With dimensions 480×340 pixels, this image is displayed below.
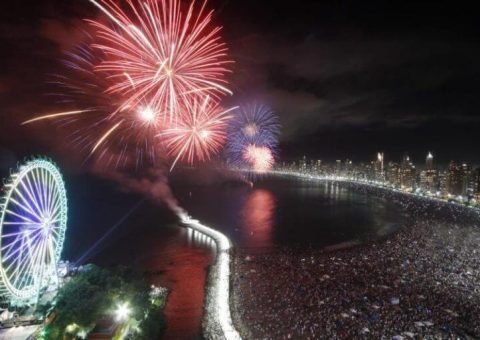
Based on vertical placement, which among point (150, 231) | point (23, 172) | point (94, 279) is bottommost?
point (150, 231)

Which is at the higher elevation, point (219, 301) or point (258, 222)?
point (219, 301)

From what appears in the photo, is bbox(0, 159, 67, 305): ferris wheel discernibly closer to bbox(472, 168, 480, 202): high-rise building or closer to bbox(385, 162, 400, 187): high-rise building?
bbox(472, 168, 480, 202): high-rise building

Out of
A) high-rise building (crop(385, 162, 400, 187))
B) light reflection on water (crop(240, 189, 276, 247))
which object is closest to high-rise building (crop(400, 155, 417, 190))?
high-rise building (crop(385, 162, 400, 187))

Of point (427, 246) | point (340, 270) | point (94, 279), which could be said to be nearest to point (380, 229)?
point (427, 246)

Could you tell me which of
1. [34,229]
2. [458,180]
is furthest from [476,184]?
[34,229]

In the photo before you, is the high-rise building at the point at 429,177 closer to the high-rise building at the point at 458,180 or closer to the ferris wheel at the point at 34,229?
the high-rise building at the point at 458,180

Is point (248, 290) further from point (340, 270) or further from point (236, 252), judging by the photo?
point (236, 252)

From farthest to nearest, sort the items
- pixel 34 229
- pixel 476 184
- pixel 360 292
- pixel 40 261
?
pixel 476 184, pixel 360 292, pixel 40 261, pixel 34 229

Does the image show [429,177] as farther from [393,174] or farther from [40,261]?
[40,261]
